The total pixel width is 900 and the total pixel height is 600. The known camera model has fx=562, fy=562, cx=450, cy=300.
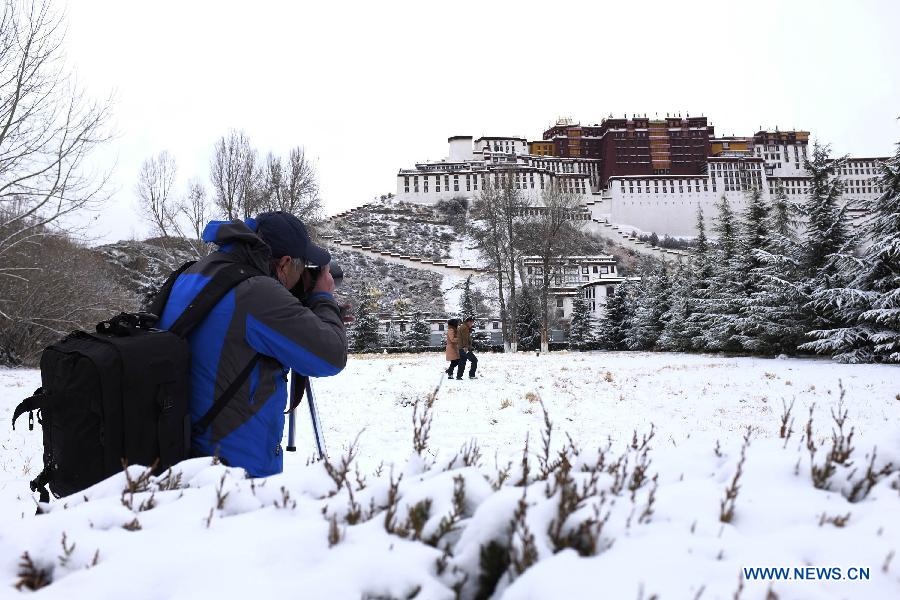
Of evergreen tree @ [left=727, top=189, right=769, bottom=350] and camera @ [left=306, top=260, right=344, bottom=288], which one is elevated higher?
evergreen tree @ [left=727, top=189, right=769, bottom=350]

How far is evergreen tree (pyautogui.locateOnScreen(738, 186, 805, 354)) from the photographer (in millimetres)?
23688

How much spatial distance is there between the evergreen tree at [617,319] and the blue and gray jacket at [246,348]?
158ft

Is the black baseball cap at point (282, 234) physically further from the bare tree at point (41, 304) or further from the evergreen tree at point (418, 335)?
the evergreen tree at point (418, 335)

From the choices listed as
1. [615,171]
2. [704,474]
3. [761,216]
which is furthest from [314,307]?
[615,171]

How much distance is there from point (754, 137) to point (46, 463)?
143792 millimetres

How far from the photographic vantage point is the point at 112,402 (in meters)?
2.12

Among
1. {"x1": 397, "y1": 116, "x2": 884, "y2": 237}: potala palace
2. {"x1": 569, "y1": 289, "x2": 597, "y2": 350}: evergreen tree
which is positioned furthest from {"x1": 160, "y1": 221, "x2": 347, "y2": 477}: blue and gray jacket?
{"x1": 397, "y1": 116, "x2": 884, "y2": 237}: potala palace

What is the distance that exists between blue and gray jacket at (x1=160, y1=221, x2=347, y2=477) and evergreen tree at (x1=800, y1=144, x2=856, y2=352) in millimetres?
23331

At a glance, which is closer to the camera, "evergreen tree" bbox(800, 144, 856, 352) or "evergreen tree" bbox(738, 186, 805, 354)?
"evergreen tree" bbox(800, 144, 856, 352)

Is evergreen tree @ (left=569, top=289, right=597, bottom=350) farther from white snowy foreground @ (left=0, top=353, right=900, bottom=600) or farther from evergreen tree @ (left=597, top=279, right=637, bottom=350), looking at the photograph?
white snowy foreground @ (left=0, top=353, right=900, bottom=600)

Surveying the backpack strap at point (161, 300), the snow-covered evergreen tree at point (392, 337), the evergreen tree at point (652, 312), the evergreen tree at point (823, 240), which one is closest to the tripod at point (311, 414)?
the backpack strap at point (161, 300)

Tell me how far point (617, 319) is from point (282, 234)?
49720mm

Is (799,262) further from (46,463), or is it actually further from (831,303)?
(46,463)

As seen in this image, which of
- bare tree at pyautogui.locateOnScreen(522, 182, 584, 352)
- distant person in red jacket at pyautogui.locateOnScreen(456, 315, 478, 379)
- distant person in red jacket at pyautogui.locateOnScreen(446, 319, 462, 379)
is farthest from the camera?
bare tree at pyautogui.locateOnScreen(522, 182, 584, 352)
